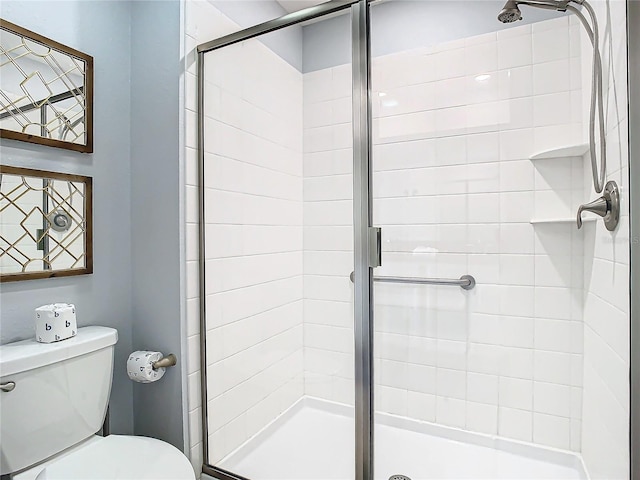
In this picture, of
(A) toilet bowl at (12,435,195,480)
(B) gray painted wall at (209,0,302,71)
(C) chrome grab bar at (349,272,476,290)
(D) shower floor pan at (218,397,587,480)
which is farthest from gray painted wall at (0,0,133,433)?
(C) chrome grab bar at (349,272,476,290)

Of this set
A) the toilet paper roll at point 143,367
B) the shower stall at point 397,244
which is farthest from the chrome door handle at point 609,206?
the toilet paper roll at point 143,367

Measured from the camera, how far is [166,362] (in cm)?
151

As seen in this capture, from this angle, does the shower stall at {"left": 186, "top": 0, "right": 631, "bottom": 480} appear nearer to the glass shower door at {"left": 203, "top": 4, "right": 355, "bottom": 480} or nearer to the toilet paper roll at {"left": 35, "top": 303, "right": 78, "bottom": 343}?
the glass shower door at {"left": 203, "top": 4, "right": 355, "bottom": 480}

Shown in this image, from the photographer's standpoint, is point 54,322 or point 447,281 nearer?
point 54,322

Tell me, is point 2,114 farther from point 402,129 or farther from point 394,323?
point 394,323

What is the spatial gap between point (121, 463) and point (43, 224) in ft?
2.61

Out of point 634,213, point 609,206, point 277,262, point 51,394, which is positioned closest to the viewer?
point 634,213

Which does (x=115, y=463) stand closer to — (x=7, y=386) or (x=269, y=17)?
(x=7, y=386)

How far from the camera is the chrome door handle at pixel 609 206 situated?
108cm

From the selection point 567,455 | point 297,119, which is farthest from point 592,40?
point 567,455

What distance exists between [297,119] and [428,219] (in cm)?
63

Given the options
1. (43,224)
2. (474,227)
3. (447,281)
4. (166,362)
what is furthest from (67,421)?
(474,227)

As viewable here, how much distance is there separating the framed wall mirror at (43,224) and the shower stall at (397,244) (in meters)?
0.40

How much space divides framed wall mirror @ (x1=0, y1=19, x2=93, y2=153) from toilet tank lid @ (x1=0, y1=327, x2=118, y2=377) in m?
0.64
